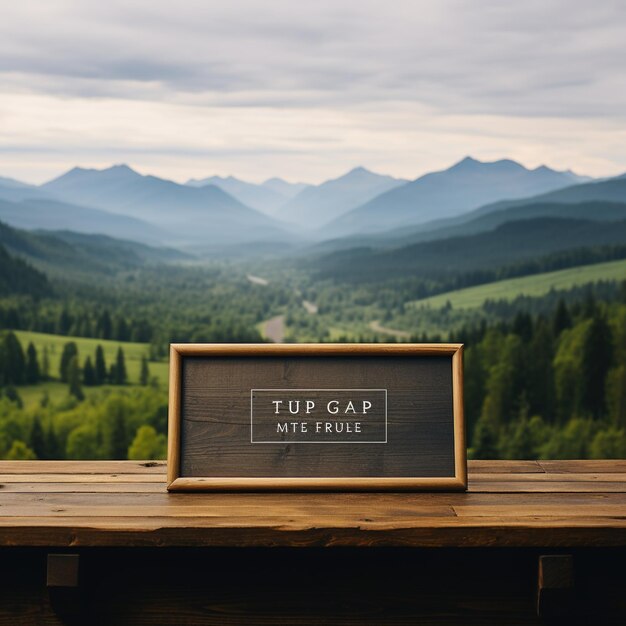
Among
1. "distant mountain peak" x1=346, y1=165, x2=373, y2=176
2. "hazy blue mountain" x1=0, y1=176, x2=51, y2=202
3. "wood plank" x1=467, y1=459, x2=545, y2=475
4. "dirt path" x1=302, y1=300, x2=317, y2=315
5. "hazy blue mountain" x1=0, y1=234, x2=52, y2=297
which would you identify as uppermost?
"distant mountain peak" x1=346, y1=165, x2=373, y2=176

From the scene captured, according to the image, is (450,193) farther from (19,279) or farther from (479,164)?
(19,279)

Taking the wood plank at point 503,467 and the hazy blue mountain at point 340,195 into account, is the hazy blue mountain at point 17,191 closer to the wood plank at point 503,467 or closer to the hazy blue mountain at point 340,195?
the hazy blue mountain at point 340,195

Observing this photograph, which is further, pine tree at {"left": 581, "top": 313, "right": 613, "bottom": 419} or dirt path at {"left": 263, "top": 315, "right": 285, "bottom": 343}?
dirt path at {"left": 263, "top": 315, "right": 285, "bottom": 343}

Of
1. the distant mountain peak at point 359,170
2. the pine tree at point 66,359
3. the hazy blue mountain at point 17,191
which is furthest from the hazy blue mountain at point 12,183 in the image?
the pine tree at point 66,359

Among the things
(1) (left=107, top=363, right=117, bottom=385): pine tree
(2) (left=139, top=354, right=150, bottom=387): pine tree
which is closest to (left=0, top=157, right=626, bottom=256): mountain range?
(2) (left=139, top=354, right=150, bottom=387): pine tree

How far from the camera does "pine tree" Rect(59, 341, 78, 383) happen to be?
58.6 m

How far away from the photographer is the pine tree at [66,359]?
5856cm

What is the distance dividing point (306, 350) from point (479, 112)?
92215mm

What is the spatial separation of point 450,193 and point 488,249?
198 ft

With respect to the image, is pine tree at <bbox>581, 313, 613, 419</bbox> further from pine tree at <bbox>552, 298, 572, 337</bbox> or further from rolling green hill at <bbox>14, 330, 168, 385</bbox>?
rolling green hill at <bbox>14, 330, 168, 385</bbox>

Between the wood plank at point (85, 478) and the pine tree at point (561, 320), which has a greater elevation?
the pine tree at point (561, 320)

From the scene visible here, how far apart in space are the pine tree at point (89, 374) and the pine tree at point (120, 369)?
1595mm

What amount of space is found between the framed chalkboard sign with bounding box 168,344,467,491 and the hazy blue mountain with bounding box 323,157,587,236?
5176 inches

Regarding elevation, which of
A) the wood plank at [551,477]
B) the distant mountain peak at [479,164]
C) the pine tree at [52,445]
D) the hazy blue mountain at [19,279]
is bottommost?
the pine tree at [52,445]
